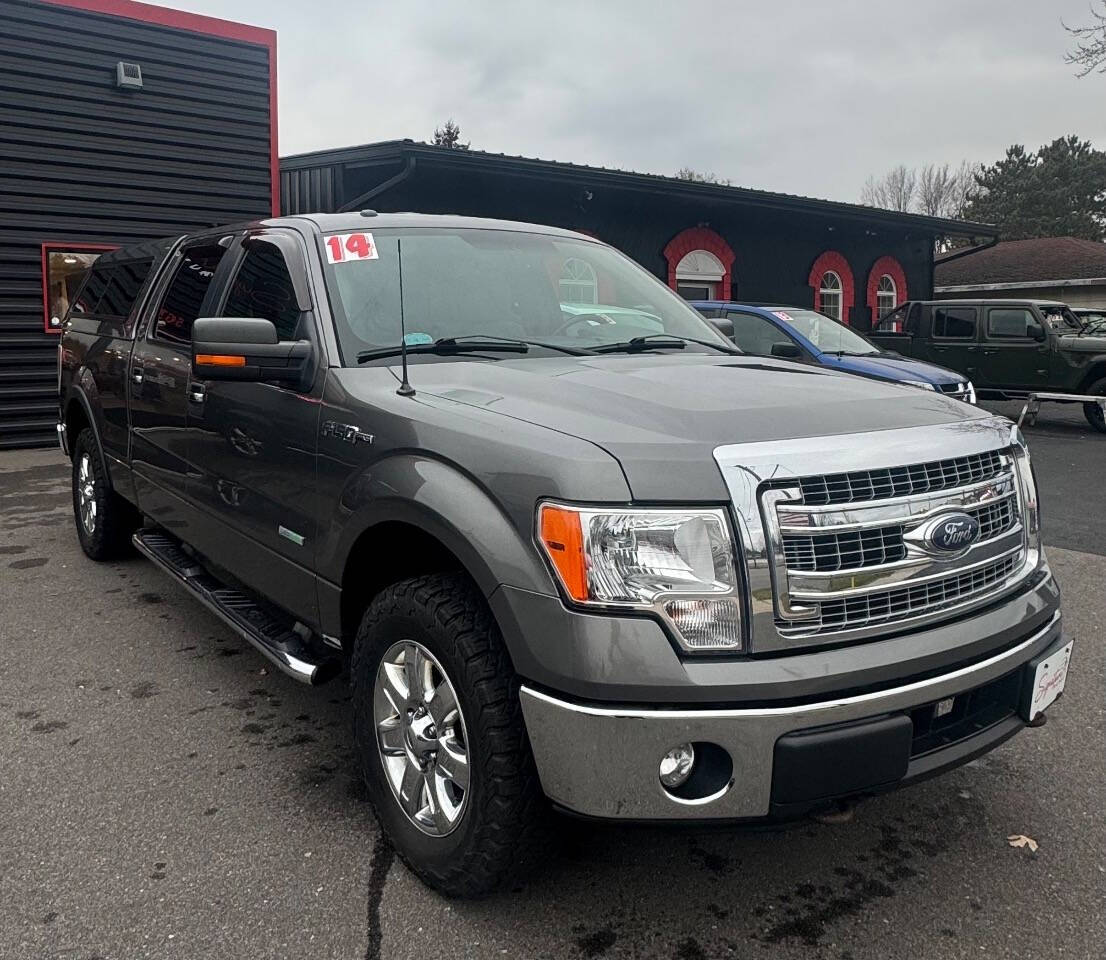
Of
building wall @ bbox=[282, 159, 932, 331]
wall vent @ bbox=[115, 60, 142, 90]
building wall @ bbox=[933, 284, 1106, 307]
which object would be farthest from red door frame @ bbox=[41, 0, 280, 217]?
building wall @ bbox=[933, 284, 1106, 307]

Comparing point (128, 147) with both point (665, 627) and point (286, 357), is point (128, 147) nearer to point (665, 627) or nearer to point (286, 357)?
point (286, 357)

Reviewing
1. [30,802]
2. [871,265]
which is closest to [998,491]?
[30,802]

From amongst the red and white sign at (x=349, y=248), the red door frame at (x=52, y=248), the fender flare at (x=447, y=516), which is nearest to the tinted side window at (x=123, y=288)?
the red and white sign at (x=349, y=248)

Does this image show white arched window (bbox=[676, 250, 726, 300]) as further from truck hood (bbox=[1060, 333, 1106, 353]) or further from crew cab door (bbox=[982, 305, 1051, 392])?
truck hood (bbox=[1060, 333, 1106, 353])

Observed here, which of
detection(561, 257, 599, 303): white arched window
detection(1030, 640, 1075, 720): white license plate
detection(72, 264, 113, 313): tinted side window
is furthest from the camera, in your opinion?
detection(72, 264, 113, 313): tinted side window

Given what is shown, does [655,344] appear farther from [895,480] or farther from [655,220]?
[655,220]

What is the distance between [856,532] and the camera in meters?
2.17

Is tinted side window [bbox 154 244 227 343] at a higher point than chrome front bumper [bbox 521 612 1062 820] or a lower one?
higher

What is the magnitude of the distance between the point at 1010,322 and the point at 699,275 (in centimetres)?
521

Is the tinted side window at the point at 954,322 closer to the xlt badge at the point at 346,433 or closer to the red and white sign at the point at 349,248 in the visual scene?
the red and white sign at the point at 349,248

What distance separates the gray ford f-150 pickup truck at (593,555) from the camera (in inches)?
81.2

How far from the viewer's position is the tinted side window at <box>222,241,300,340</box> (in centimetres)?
330

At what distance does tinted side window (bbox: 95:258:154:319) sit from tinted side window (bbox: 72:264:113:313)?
8 cm

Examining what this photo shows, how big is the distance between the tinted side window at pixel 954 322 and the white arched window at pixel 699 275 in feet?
12.8
